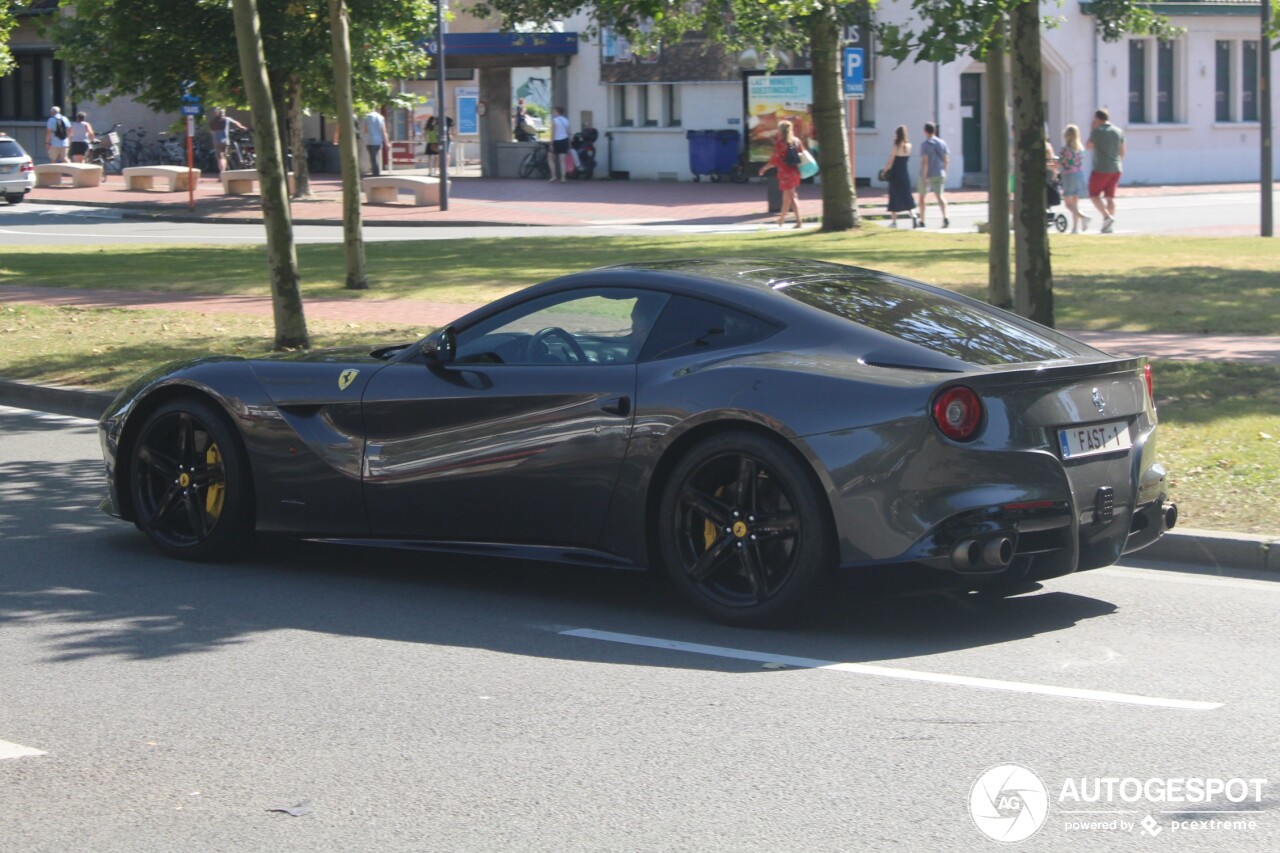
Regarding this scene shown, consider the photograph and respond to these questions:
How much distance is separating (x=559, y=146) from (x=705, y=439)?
39.8 metres

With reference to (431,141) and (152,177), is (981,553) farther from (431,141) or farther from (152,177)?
(431,141)

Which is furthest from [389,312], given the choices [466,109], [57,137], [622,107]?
[466,109]

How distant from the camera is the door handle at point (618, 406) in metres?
6.53

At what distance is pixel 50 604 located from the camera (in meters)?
6.95

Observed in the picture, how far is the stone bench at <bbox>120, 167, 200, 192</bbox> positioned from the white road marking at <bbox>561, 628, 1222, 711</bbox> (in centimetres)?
3888

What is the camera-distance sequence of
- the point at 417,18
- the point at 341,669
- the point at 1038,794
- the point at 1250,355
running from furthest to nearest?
the point at 417,18 < the point at 1250,355 < the point at 341,669 < the point at 1038,794

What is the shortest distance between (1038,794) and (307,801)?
2.05m

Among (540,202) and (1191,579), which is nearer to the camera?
(1191,579)

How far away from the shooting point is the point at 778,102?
123ft

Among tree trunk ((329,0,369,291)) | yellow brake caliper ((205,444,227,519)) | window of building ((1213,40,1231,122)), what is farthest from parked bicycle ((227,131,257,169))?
yellow brake caliper ((205,444,227,519))

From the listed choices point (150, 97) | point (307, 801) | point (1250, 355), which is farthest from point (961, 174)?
point (307, 801)

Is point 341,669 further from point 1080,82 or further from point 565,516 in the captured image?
point 1080,82

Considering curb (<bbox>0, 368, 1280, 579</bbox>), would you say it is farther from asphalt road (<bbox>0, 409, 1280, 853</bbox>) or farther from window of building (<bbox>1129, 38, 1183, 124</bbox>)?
window of building (<bbox>1129, 38, 1183, 124</bbox>)

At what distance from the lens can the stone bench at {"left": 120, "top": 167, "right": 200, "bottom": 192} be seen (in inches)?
1686
